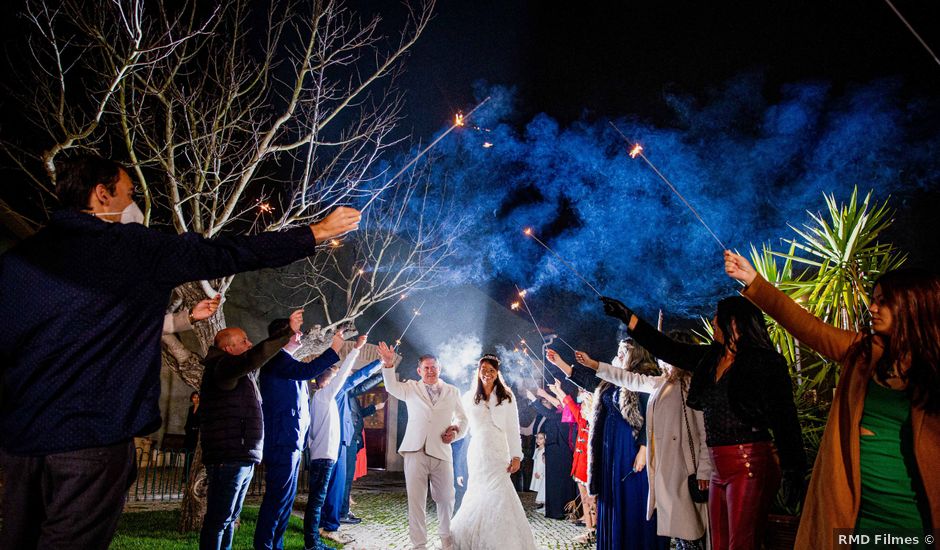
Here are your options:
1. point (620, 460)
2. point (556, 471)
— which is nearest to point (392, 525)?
point (556, 471)

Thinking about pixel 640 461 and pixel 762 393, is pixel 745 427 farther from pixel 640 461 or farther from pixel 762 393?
pixel 640 461

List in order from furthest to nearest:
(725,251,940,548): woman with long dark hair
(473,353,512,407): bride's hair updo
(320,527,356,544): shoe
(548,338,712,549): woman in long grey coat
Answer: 1. (320,527,356,544): shoe
2. (473,353,512,407): bride's hair updo
3. (548,338,712,549): woman in long grey coat
4. (725,251,940,548): woman with long dark hair

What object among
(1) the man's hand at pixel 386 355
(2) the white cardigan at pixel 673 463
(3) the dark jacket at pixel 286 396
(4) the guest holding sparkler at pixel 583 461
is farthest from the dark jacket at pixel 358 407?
(2) the white cardigan at pixel 673 463

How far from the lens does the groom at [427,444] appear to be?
6.72 m

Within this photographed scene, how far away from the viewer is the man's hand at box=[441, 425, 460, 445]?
706 cm

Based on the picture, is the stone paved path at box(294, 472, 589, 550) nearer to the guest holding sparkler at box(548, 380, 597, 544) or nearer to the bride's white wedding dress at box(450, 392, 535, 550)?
the guest holding sparkler at box(548, 380, 597, 544)

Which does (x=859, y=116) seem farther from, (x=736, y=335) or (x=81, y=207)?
(x=81, y=207)

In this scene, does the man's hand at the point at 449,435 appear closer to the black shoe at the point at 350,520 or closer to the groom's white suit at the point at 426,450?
the groom's white suit at the point at 426,450

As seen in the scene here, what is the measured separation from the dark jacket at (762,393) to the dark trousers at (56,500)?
370 cm

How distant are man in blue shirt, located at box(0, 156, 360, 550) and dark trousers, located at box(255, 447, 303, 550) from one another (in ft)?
11.9

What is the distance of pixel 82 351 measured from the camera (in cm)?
224

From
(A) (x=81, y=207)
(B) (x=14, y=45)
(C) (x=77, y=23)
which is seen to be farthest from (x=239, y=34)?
(A) (x=81, y=207)

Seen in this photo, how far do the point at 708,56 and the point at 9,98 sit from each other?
17175 mm

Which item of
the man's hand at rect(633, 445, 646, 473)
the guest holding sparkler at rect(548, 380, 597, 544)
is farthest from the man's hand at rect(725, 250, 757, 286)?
the guest holding sparkler at rect(548, 380, 597, 544)
